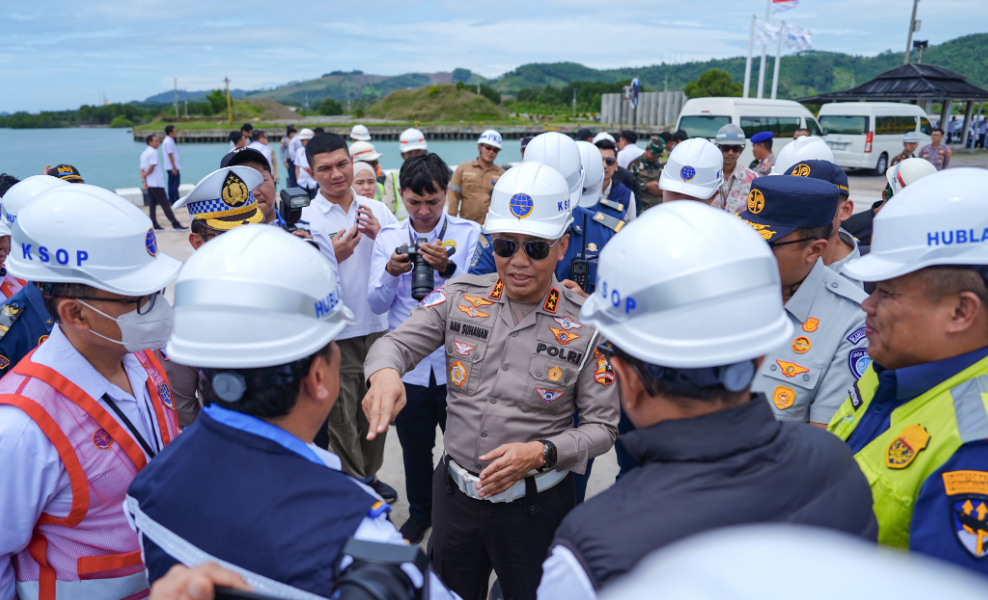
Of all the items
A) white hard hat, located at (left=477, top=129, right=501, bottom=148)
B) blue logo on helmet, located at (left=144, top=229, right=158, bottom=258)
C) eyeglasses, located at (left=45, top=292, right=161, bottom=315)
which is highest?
white hard hat, located at (left=477, top=129, right=501, bottom=148)

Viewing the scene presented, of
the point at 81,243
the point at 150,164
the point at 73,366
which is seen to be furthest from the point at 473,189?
the point at 150,164

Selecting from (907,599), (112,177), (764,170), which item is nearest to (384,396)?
(907,599)

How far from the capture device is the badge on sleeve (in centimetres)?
141

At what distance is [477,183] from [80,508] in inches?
→ 213

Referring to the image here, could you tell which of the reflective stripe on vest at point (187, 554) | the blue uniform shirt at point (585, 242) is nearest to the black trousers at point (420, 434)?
the blue uniform shirt at point (585, 242)

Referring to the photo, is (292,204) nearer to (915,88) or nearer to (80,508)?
(80,508)

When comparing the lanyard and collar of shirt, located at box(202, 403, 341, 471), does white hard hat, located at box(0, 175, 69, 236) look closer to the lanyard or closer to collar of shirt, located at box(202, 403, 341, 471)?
the lanyard

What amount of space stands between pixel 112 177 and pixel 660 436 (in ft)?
85.1

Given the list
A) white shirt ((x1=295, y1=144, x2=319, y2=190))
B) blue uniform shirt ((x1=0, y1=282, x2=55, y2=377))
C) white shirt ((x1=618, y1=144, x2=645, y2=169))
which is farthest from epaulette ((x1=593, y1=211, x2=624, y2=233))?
white shirt ((x1=295, y1=144, x2=319, y2=190))

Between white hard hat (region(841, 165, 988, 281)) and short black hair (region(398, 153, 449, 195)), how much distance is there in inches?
95.7

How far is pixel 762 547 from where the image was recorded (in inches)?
20.0

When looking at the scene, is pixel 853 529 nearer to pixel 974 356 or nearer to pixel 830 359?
pixel 974 356

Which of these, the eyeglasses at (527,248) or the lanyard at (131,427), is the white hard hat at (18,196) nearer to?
the lanyard at (131,427)

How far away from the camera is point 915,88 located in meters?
23.9
